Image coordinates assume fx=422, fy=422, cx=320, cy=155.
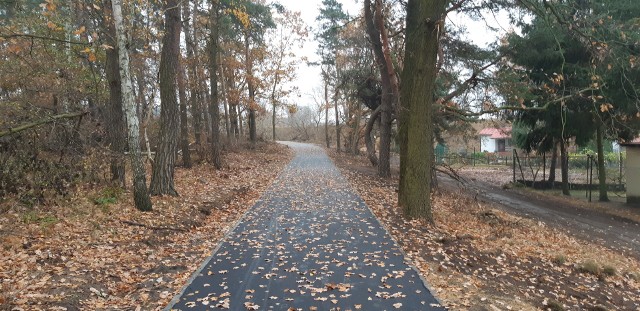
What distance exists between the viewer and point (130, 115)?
8750mm

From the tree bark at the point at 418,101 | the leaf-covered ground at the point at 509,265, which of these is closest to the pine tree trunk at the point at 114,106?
the leaf-covered ground at the point at 509,265

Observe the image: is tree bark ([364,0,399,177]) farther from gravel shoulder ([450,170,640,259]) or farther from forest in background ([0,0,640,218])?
gravel shoulder ([450,170,640,259])

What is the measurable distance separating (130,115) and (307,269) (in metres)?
5.07

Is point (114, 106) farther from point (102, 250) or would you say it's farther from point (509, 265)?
point (509, 265)

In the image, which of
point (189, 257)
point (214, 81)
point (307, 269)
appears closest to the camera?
point (307, 269)

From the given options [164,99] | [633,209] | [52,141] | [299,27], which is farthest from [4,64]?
[299,27]

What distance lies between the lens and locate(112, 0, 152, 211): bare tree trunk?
841 centimetres

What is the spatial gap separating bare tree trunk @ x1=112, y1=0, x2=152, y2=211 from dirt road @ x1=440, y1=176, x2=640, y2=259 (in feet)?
32.1

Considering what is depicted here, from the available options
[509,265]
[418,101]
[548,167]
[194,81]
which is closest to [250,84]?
[194,81]

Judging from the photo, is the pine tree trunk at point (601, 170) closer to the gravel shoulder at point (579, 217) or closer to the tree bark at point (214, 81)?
the gravel shoulder at point (579, 217)

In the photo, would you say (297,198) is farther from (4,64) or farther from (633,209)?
(633,209)

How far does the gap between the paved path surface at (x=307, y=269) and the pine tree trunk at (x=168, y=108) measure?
246cm

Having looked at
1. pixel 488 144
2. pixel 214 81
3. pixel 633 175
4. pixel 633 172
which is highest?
pixel 214 81

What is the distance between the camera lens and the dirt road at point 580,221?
11987 mm
